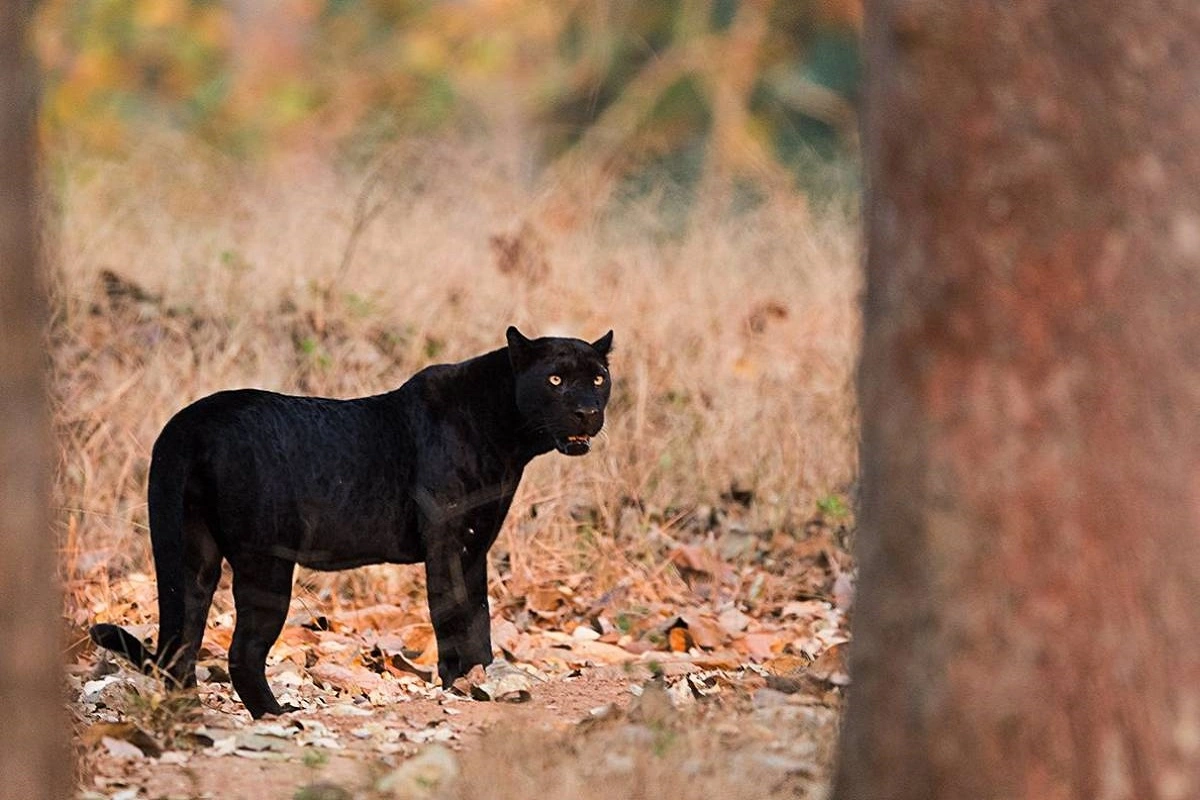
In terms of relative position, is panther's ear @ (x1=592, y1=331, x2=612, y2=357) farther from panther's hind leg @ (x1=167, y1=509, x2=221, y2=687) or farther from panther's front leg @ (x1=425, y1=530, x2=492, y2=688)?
panther's hind leg @ (x1=167, y1=509, x2=221, y2=687)

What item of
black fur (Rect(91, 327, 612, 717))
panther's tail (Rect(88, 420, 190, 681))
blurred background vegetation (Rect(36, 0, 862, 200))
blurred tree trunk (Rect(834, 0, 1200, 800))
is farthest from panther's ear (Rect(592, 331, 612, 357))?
blurred background vegetation (Rect(36, 0, 862, 200))

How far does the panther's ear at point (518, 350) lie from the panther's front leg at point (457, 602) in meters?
0.60

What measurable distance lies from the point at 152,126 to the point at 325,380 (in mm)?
3906

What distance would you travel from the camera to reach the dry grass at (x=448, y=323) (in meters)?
8.01

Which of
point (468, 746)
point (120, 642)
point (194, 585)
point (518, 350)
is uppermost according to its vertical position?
point (518, 350)

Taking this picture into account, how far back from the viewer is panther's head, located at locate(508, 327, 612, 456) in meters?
6.12

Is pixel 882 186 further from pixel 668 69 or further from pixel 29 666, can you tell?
pixel 668 69

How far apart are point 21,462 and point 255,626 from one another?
2.48 meters

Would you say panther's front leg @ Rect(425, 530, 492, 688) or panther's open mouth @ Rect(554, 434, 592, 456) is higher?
panther's open mouth @ Rect(554, 434, 592, 456)

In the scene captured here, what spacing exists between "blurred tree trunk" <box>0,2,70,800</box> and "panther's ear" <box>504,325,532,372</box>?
3068 mm

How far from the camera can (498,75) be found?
1844 cm

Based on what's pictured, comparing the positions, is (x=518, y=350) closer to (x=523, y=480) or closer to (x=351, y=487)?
(x=351, y=487)

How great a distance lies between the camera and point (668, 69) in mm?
16297

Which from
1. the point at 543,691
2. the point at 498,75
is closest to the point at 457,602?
the point at 543,691
